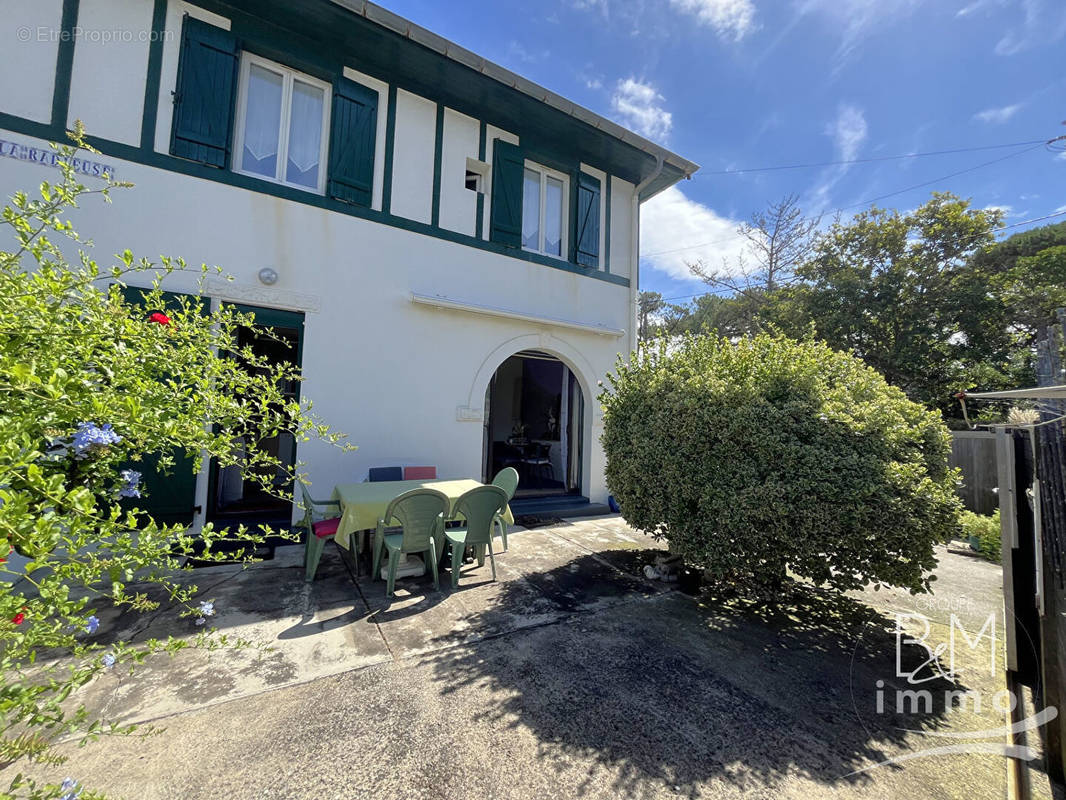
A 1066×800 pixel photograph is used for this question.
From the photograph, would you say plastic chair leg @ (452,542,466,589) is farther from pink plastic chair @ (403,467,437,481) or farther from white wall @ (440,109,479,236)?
white wall @ (440,109,479,236)

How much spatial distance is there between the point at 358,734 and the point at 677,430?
116 inches

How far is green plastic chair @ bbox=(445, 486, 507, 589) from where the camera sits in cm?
389

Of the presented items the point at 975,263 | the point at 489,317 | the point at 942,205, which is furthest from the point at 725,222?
the point at 489,317

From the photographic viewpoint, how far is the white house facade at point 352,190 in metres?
4.30

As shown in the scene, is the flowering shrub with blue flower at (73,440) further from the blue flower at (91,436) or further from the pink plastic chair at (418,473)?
the pink plastic chair at (418,473)

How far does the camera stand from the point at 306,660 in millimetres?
2691

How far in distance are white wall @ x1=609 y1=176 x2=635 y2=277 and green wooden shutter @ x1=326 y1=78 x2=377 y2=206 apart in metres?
4.14

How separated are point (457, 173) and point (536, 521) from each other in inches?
205

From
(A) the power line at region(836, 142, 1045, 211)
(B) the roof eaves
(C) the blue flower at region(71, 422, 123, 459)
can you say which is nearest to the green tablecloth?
(C) the blue flower at region(71, 422, 123, 459)

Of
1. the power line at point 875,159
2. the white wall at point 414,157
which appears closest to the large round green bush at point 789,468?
the white wall at point 414,157

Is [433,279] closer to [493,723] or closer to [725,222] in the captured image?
[493,723]

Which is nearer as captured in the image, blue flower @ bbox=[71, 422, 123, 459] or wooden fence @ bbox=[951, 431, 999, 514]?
blue flower @ bbox=[71, 422, 123, 459]

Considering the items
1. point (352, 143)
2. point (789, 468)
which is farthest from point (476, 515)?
point (352, 143)

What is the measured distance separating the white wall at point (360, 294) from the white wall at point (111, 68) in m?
Answer: 0.44
